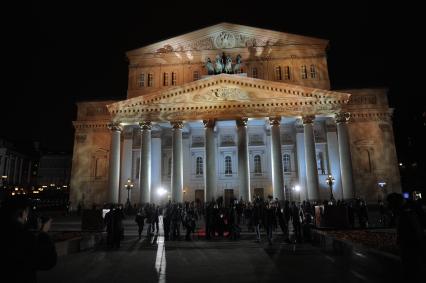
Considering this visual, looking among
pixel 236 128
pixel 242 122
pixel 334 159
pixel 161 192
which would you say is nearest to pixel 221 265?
pixel 242 122

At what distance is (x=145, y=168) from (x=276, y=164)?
12854 mm

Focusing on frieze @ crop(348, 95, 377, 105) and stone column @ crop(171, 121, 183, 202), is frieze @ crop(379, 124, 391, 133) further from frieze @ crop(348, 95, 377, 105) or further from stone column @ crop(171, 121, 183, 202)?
stone column @ crop(171, 121, 183, 202)

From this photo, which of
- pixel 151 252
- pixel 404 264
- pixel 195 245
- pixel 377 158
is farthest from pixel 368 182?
pixel 404 264

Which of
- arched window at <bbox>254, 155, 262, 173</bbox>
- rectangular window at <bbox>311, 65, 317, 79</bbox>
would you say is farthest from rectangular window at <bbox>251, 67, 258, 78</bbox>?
arched window at <bbox>254, 155, 262, 173</bbox>

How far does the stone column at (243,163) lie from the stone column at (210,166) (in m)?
2.49

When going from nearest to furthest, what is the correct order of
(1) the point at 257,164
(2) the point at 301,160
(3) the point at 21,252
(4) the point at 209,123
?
(3) the point at 21,252 < (4) the point at 209,123 < (2) the point at 301,160 < (1) the point at 257,164

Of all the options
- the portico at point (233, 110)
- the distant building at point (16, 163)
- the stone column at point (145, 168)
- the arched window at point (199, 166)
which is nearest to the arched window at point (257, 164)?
the arched window at point (199, 166)

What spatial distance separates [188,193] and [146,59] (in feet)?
56.9

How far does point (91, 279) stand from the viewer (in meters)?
8.30

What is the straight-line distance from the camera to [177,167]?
31.2 m

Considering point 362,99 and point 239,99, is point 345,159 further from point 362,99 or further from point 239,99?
point 239,99

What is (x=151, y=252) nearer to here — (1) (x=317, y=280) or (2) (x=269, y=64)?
(1) (x=317, y=280)

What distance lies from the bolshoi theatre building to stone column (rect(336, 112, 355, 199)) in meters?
0.09

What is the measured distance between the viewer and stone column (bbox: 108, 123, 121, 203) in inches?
1270
